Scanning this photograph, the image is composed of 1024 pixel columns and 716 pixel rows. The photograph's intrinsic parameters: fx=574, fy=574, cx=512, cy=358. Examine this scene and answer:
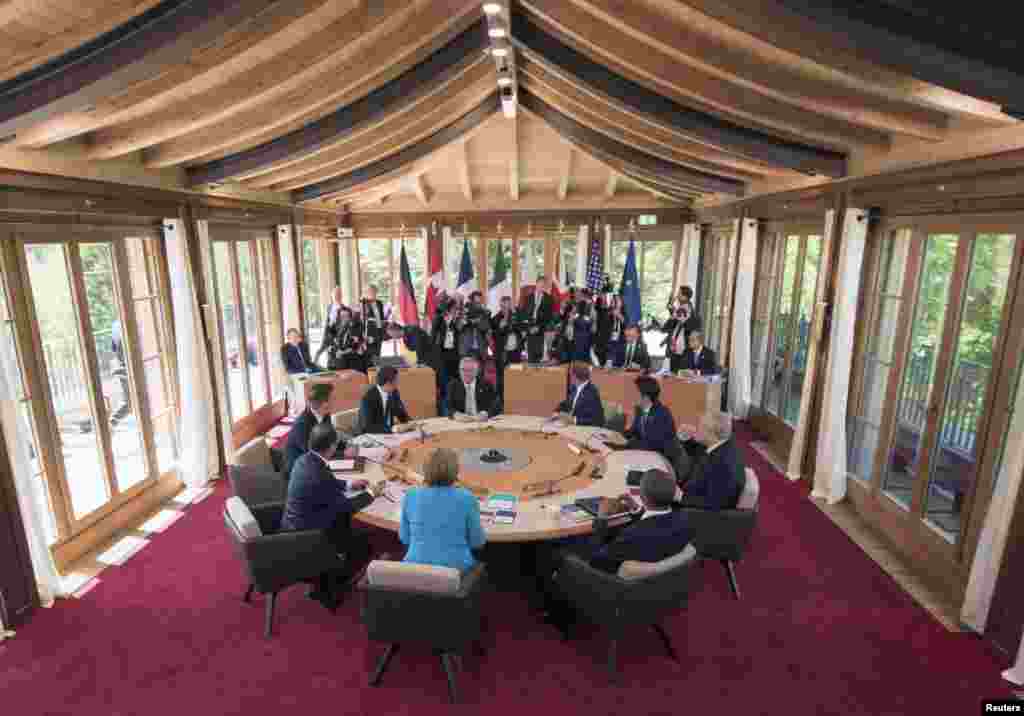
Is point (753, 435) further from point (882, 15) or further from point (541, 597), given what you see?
point (882, 15)

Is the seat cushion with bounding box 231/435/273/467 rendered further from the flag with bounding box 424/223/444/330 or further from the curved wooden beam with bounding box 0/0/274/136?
the flag with bounding box 424/223/444/330

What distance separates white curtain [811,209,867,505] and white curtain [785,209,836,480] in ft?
0.58

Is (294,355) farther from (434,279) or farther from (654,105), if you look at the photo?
(654,105)

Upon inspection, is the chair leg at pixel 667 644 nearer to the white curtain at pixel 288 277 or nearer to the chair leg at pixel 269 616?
the chair leg at pixel 269 616

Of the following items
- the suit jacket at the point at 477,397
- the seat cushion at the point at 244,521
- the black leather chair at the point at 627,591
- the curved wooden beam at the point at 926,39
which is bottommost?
the black leather chair at the point at 627,591

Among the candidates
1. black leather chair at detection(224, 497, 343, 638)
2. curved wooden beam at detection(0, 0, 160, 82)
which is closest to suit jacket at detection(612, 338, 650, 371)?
black leather chair at detection(224, 497, 343, 638)

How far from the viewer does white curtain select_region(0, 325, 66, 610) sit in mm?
3984

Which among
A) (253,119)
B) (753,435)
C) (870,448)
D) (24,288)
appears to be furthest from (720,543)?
(24,288)

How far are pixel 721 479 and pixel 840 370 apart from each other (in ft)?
8.45

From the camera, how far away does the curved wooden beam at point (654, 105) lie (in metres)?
5.12

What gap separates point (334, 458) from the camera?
4.81 metres

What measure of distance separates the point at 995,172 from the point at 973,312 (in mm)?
1079

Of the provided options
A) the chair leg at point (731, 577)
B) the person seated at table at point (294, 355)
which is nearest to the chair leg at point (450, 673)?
the chair leg at point (731, 577)

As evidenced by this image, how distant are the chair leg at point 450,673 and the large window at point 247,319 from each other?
4809 mm
